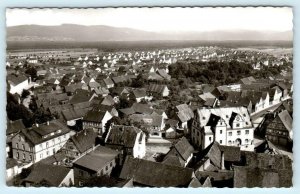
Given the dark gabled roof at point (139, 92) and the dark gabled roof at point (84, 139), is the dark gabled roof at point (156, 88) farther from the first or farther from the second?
the dark gabled roof at point (84, 139)

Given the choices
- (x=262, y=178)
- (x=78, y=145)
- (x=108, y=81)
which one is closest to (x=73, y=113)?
(x=78, y=145)

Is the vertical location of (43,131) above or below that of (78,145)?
above

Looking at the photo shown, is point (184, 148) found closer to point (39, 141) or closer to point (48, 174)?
point (48, 174)

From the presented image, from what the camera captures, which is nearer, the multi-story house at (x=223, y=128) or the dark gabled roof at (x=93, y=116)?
the multi-story house at (x=223, y=128)

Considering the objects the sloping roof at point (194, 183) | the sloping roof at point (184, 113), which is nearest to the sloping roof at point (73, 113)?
the sloping roof at point (184, 113)

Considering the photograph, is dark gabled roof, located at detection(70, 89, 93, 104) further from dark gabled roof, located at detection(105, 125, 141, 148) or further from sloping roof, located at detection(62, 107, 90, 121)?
dark gabled roof, located at detection(105, 125, 141, 148)

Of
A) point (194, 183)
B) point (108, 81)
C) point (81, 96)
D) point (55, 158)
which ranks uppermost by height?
point (108, 81)

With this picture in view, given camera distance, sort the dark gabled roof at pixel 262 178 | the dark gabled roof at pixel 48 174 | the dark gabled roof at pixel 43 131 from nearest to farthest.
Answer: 1. the dark gabled roof at pixel 262 178
2. the dark gabled roof at pixel 48 174
3. the dark gabled roof at pixel 43 131
